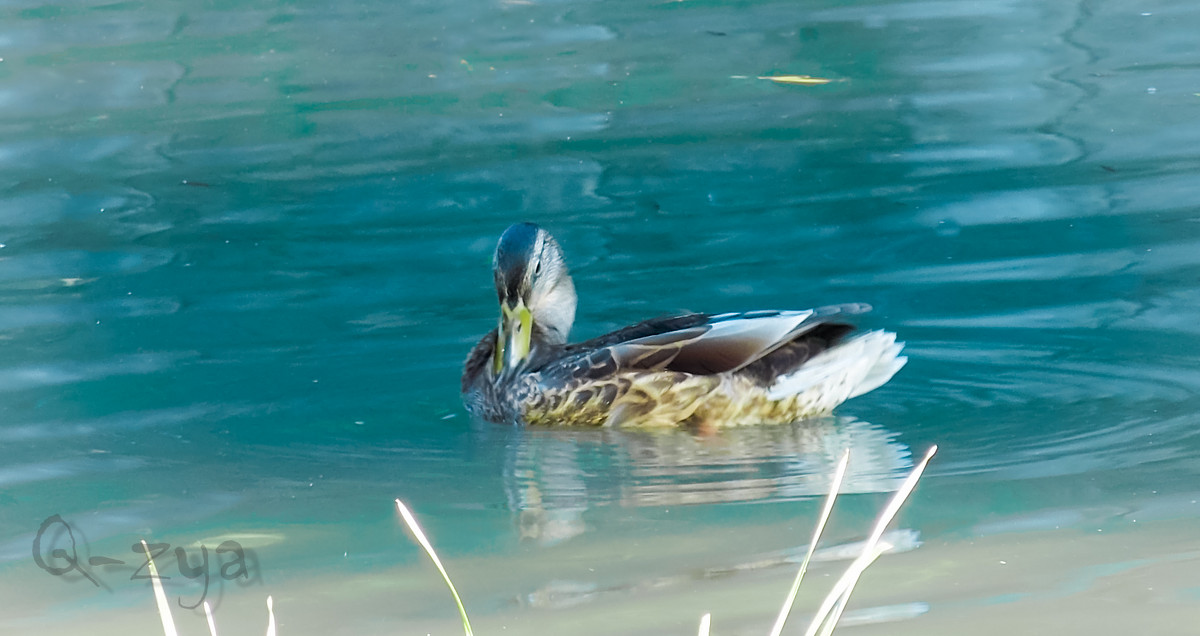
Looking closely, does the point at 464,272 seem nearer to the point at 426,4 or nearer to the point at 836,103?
the point at 836,103

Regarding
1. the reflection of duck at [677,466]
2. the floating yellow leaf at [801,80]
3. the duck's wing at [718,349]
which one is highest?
the floating yellow leaf at [801,80]

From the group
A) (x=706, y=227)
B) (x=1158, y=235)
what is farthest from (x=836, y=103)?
(x=1158, y=235)

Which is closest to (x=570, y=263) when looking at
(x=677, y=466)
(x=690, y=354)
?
(x=690, y=354)

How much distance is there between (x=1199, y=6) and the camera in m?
12.1

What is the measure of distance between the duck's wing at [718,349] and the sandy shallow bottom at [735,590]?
1.62 m

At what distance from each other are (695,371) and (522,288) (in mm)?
740

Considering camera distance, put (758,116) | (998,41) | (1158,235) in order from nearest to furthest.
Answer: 1. (1158,235)
2. (758,116)
3. (998,41)

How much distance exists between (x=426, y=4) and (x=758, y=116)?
385 cm

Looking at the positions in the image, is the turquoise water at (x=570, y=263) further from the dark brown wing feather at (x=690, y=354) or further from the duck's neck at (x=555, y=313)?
the duck's neck at (x=555, y=313)

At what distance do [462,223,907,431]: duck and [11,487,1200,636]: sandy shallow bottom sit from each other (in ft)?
5.27

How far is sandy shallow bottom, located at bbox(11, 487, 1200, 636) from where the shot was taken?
3492 millimetres

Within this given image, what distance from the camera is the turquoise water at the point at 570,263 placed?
4387 millimetres

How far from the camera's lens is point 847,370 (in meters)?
5.82

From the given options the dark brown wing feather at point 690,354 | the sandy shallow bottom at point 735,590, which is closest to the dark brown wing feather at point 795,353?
the dark brown wing feather at point 690,354
